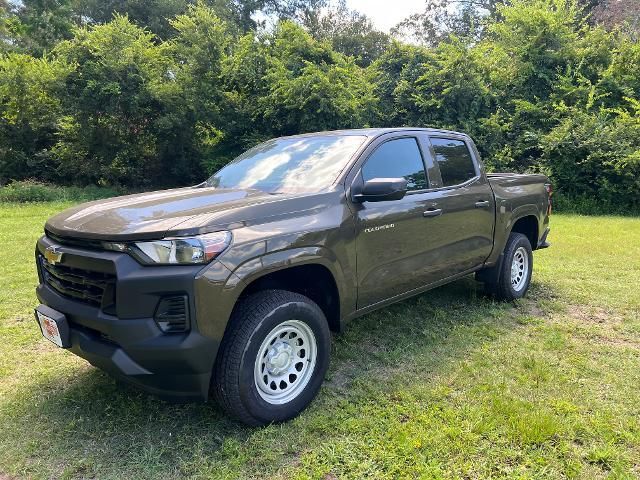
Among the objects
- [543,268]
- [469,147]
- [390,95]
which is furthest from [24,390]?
[390,95]

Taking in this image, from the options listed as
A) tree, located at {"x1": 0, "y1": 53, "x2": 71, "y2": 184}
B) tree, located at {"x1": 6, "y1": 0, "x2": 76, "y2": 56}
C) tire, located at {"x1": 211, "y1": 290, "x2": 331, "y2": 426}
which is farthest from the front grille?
tree, located at {"x1": 6, "y1": 0, "x2": 76, "y2": 56}

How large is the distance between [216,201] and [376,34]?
115 ft

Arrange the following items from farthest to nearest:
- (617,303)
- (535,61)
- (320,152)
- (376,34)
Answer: (376,34)
(535,61)
(617,303)
(320,152)

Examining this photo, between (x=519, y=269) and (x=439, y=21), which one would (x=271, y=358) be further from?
(x=439, y=21)

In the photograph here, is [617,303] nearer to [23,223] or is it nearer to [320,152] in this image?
[320,152]

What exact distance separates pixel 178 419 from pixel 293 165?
79.2 inches

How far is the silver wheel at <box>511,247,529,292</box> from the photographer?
214 inches

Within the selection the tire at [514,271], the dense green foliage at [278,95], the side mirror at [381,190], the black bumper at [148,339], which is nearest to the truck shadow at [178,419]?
the black bumper at [148,339]

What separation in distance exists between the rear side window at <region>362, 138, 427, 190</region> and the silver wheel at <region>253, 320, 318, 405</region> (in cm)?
127

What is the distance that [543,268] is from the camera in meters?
6.90

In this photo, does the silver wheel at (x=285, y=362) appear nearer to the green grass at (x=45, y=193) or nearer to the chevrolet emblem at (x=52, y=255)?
the chevrolet emblem at (x=52, y=255)

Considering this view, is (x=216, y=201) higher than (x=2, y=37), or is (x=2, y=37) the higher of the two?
(x=2, y=37)

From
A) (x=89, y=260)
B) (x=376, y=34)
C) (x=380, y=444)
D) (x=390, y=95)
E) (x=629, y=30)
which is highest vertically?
(x=376, y=34)

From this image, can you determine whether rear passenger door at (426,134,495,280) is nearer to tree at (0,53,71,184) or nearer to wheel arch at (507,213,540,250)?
wheel arch at (507,213,540,250)
